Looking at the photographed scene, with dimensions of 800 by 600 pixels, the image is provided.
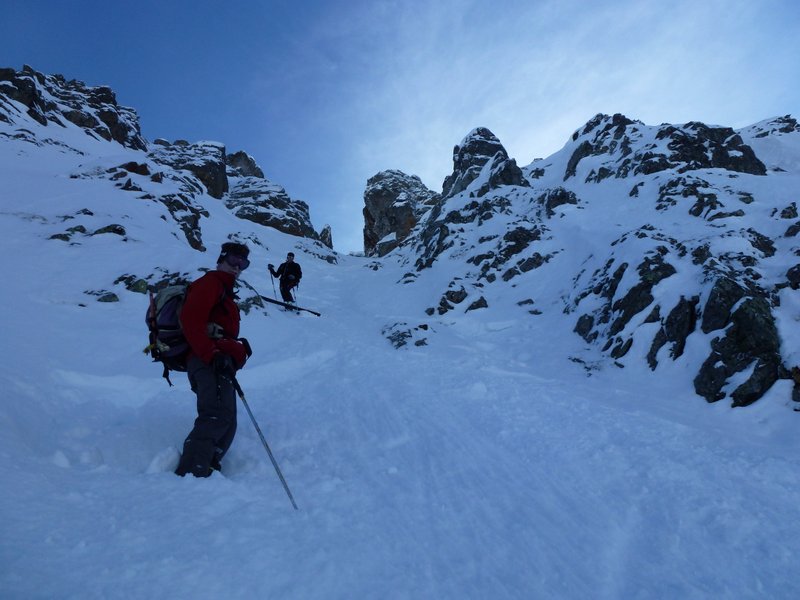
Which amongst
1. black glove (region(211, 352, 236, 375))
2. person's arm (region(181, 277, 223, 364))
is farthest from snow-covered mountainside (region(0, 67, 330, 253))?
black glove (region(211, 352, 236, 375))

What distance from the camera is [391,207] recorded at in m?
74.1

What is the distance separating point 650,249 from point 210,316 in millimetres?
12756

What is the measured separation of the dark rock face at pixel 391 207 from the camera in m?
71.4

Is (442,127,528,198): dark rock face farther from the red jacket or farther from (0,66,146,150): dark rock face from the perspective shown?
(0,66,146,150): dark rock face

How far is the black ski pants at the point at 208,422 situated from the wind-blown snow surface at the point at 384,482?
0.30m

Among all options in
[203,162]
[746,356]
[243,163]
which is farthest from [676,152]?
[243,163]

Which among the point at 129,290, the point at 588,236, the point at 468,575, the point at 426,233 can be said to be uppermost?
the point at 426,233

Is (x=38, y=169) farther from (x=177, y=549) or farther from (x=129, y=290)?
(x=177, y=549)

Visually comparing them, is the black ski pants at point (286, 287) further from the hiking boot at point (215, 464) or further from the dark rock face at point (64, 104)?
the dark rock face at point (64, 104)

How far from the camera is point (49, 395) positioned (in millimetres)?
5984

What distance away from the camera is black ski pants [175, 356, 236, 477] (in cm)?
430

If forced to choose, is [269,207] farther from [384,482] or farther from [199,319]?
[384,482]

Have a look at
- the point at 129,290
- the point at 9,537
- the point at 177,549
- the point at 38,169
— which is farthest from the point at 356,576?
the point at 38,169

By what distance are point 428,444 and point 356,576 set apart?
3003 mm
